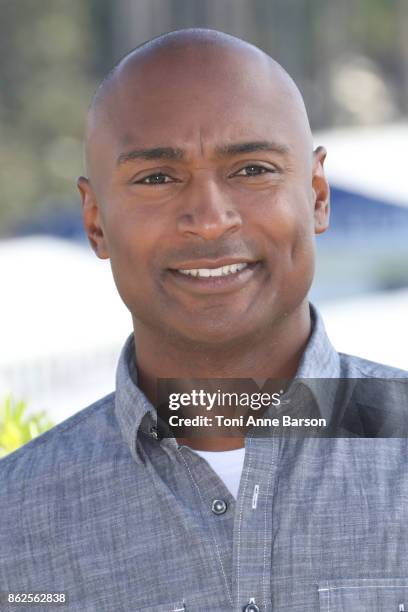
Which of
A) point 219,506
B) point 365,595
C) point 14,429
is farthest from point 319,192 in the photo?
point 14,429

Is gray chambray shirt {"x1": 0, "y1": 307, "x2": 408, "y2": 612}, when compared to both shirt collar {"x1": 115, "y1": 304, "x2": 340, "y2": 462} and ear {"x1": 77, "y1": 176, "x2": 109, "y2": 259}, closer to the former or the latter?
shirt collar {"x1": 115, "y1": 304, "x2": 340, "y2": 462}

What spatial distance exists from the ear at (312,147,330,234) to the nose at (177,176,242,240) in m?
0.29

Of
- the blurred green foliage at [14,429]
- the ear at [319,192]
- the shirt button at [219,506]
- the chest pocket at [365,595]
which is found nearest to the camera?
the chest pocket at [365,595]

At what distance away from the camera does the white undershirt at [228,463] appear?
211cm

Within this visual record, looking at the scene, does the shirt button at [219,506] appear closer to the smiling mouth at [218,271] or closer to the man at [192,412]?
the man at [192,412]

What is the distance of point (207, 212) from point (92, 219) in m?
0.38

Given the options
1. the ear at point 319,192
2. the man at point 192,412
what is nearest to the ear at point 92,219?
the man at point 192,412

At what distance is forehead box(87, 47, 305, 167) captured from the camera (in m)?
2.09

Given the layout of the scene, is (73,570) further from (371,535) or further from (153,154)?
(153,154)

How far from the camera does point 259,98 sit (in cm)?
213

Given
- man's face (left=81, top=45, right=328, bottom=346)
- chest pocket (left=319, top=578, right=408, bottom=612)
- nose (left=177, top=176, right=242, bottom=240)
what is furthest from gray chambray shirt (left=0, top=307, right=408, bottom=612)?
nose (left=177, top=176, right=242, bottom=240)

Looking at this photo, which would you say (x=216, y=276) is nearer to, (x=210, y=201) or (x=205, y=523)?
(x=210, y=201)

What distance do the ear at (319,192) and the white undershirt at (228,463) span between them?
467 mm

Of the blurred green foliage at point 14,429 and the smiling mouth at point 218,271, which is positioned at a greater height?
the smiling mouth at point 218,271
